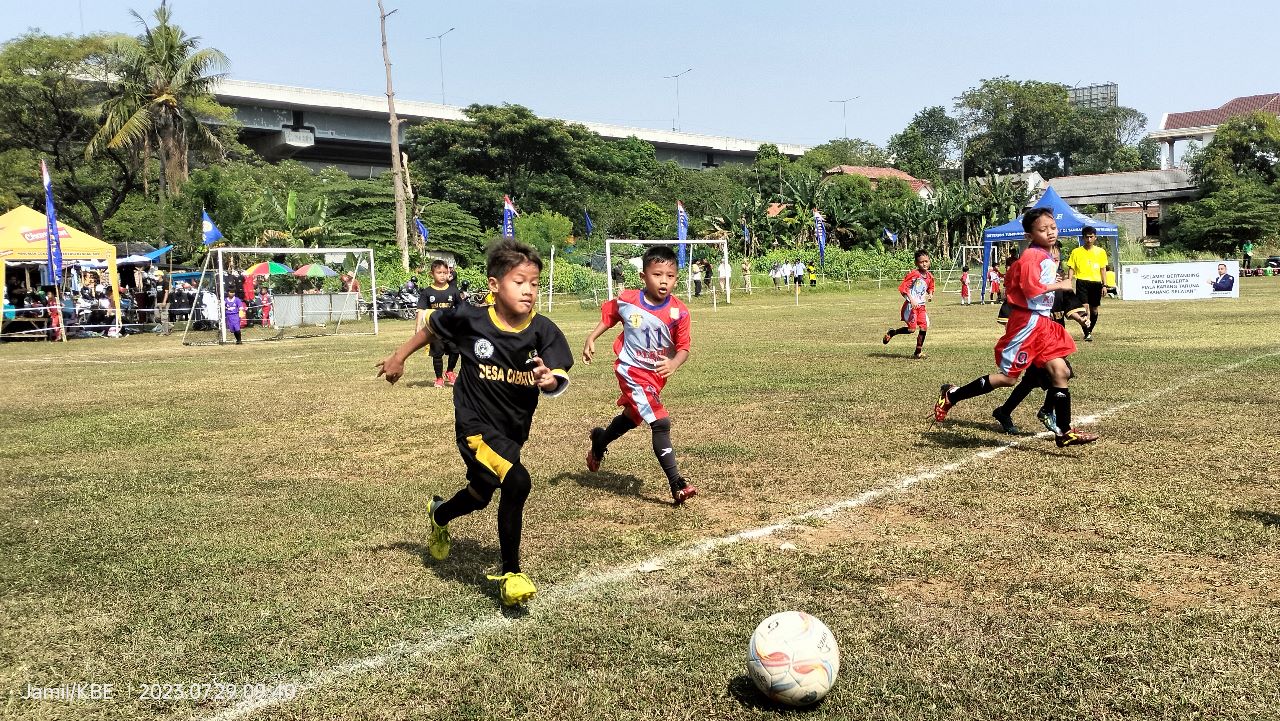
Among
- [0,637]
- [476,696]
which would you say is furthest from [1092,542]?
[0,637]

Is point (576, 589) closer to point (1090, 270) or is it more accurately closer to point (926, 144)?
point (1090, 270)

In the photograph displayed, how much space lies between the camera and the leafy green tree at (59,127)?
42594 millimetres

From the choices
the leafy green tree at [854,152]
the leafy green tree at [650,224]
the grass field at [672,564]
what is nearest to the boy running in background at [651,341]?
the grass field at [672,564]

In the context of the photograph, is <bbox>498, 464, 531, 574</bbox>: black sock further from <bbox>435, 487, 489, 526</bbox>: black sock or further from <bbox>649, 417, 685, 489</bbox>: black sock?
<bbox>649, 417, 685, 489</bbox>: black sock

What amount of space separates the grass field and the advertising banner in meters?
23.0

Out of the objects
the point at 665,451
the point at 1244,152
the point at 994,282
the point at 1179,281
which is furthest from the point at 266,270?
the point at 1244,152

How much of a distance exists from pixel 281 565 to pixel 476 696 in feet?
7.31

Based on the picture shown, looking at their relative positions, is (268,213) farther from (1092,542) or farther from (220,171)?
(1092,542)

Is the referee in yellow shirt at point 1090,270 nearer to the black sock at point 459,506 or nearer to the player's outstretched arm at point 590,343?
the player's outstretched arm at point 590,343

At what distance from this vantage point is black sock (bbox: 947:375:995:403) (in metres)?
8.75

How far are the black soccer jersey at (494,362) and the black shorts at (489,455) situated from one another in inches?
1.8

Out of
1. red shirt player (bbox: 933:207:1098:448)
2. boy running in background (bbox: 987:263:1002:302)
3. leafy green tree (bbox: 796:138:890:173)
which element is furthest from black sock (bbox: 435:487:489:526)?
leafy green tree (bbox: 796:138:890:173)

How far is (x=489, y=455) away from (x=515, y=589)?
0.70 metres

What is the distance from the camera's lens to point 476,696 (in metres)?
3.71
